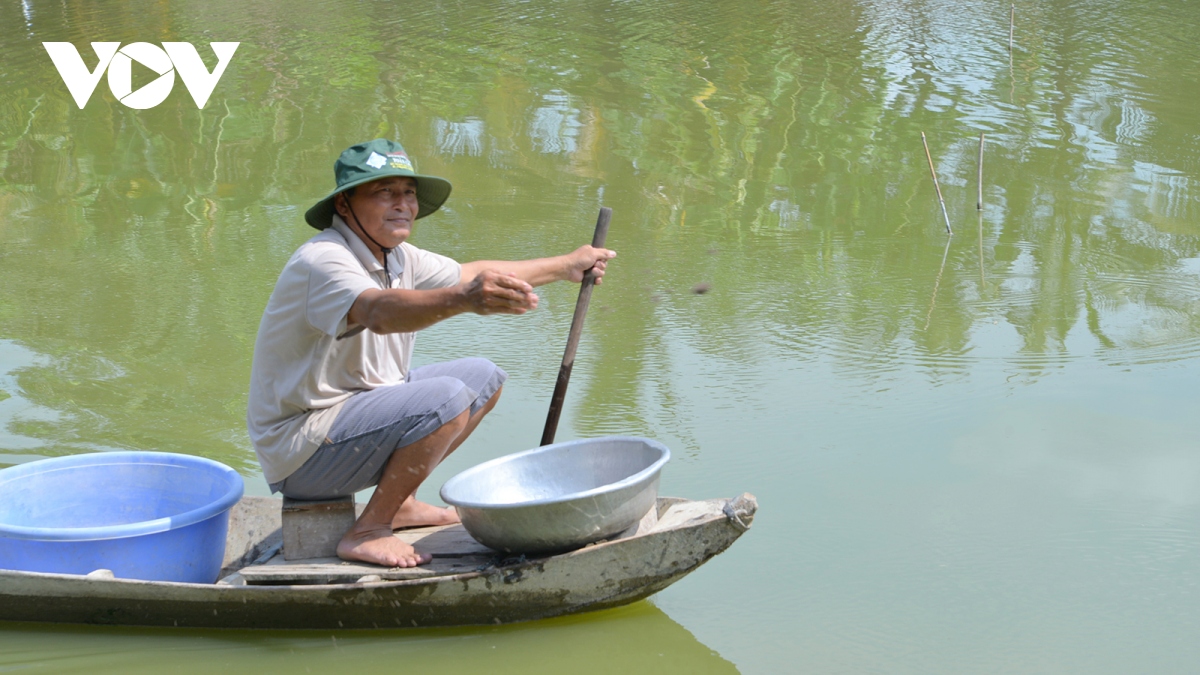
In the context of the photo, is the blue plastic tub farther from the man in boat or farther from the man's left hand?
the man's left hand

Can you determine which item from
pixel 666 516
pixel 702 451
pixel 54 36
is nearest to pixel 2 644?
pixel 666 516

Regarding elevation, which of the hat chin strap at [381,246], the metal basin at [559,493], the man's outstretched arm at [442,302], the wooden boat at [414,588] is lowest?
the wooden boat at [414,588]

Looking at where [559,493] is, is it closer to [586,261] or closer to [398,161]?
[586,261]

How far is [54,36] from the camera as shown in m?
12.5

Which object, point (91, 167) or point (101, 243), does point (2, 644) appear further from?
point (91, 167)

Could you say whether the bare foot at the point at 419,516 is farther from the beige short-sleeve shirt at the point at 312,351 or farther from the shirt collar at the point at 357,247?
the shirt collar at the point at 357,247

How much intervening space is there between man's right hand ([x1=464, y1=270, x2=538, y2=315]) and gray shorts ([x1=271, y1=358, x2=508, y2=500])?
359 mm

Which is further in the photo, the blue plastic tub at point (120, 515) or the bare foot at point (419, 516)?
the bare foot at point (419, 516)

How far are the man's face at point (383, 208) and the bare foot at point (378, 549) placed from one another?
2.45ft

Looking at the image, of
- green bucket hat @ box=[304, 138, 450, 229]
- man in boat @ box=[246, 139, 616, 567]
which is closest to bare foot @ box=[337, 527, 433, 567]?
man in boat @ box=[246, 139, 616, 567]

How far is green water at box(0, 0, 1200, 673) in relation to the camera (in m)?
3.26

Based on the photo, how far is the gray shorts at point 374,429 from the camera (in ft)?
9.69

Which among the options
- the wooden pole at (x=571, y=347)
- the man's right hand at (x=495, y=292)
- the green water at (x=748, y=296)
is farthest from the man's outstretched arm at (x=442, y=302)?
the green water at (x=748, y=296)

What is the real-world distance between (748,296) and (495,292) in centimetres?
356
